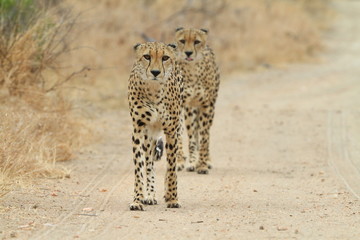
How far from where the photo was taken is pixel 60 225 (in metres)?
6.66

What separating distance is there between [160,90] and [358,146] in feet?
15.7

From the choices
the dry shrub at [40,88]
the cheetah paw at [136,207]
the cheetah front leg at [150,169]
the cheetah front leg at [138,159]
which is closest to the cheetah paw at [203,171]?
the dry shrub at [40,88]

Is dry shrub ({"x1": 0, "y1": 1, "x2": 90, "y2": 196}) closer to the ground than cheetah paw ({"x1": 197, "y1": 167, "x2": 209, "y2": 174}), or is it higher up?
higher up

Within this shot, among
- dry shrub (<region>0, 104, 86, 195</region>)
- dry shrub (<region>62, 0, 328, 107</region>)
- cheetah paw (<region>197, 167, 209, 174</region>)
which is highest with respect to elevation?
dry shrub (<region>62, 0, 328, 107</region>)

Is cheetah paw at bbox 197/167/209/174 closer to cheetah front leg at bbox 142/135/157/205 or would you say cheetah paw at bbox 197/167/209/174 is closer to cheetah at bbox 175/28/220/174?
cheetah at bbox 175/28/220/174

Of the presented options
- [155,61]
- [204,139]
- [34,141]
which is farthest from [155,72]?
[204,139]

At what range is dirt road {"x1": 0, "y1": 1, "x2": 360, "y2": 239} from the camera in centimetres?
663

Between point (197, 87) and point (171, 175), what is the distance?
7.98 feet

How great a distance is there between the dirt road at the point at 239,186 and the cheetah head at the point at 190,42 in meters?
1.26

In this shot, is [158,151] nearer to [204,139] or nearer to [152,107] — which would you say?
[152,107]

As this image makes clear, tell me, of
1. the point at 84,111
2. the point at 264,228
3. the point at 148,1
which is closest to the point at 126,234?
the point at 264,228

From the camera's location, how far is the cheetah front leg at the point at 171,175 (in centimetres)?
772

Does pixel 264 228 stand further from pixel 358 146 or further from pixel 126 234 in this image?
pixel 358 146

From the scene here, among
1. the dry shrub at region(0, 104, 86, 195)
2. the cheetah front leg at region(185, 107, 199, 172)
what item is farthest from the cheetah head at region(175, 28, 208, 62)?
the dry shrub at region(0, 104, 86, 195)
